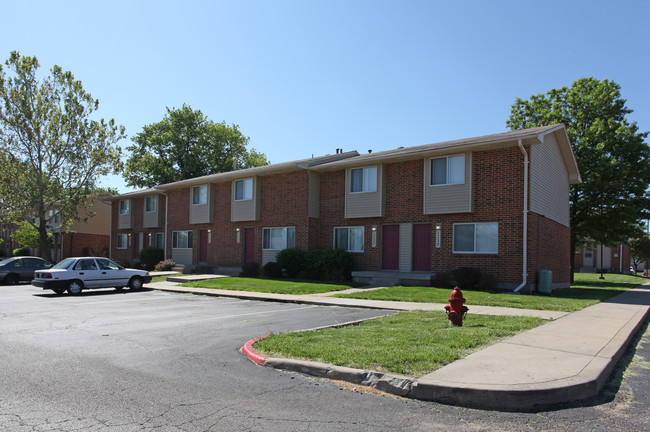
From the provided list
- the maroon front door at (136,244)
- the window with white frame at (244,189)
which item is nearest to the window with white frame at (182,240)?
the window with white frame at (244,189)

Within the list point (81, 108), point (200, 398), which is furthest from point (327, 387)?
point (81, 108)

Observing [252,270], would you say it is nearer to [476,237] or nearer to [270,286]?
[270,286]

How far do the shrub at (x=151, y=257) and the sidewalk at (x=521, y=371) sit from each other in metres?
26.4

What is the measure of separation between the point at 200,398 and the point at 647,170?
1170 inches

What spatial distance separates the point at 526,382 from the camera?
5449 millimetres

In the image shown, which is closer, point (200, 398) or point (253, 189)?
point (200, 398)

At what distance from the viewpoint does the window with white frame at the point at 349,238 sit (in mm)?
22906

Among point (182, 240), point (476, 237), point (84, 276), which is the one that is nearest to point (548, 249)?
point (476, 237)

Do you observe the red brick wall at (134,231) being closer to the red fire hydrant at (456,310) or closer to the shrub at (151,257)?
the shrub at (151,257)

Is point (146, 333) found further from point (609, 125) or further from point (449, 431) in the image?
point (609, 125)

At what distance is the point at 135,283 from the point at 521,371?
17834 millimetres

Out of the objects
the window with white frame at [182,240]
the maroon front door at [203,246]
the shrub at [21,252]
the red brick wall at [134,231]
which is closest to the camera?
the maroon front door at [203,246]

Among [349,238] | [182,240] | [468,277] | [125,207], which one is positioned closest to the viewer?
[468,277]

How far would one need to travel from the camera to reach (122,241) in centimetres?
3825
